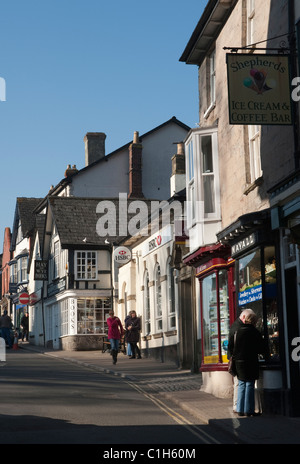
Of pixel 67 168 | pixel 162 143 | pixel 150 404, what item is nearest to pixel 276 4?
pixel 150 404

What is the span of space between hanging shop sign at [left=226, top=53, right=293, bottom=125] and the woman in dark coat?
331cm

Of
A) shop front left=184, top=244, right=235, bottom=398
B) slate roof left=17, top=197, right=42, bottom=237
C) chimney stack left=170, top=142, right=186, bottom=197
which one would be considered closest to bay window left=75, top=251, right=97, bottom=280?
chimney stack left=170, top=142, right=186, bottom=197

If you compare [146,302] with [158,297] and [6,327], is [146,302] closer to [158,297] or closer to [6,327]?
[158,297]

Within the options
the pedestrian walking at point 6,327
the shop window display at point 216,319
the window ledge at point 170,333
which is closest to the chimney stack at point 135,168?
the pedestrian walking at point 6,327

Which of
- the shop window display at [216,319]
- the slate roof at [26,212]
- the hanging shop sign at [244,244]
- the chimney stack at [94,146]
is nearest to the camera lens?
the hanging shop sign at [244,244]

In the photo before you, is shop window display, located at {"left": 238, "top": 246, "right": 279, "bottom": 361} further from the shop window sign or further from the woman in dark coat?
the woman in dark coat

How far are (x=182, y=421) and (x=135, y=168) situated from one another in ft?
111

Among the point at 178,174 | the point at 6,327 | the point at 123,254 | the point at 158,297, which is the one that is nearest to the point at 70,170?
the point at 6,327

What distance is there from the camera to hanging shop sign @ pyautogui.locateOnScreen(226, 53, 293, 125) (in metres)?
12.6

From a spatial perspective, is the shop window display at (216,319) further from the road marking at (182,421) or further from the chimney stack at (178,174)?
the chimney stack at (178,174)

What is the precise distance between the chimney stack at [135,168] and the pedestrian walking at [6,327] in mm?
11344

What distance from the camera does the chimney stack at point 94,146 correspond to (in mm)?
49656
